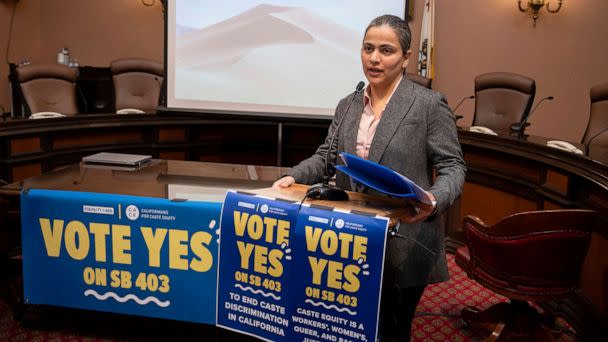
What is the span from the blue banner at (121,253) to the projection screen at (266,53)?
1.92 metres

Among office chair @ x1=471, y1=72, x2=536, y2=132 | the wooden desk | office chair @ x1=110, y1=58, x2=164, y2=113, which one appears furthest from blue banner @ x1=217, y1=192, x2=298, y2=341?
office chair @ x1=110, y1=58, x2=164, y2=113

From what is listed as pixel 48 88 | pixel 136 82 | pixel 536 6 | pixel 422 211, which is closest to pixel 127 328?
pixel 422 211

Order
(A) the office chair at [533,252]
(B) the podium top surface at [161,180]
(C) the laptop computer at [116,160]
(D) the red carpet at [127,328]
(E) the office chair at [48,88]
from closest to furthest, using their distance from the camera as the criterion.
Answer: (A) the office chair at [533,252], (B) the podium top surface at [161,180], (D) the red carpet at [127,328], (C) the laptop computer at [116,160], (E) the office chair at [48,88]

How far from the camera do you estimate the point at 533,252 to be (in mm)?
2010

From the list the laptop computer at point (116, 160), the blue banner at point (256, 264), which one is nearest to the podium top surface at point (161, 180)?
the laptop computer at point (116, 160)

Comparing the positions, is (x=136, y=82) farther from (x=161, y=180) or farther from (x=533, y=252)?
(x=533, y=252)

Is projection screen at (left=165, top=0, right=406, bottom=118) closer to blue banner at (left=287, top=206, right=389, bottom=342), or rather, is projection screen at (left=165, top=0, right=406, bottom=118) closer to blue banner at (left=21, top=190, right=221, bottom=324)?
blue banner at (left=21, top=190, right=221, bottom=324)

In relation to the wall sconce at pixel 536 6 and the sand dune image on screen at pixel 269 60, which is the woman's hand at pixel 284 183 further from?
the wall sconce at pixel 536 6

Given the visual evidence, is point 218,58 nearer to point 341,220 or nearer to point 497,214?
point 497,214

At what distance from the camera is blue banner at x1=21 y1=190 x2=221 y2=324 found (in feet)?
6.73

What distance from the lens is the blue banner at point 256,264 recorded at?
1.39 meters

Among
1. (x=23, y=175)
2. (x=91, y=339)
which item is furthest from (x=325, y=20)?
(x=91, y=339)

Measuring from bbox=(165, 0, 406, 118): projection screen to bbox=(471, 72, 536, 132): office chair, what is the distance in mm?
1306

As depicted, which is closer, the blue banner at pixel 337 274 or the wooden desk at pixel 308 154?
the blue banner at pixel 337 274
